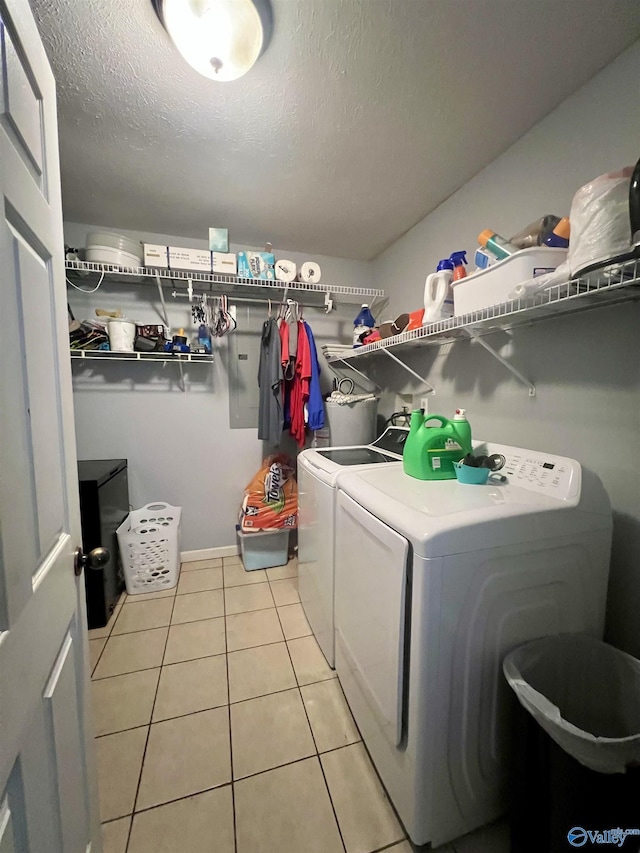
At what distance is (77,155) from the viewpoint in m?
1.55

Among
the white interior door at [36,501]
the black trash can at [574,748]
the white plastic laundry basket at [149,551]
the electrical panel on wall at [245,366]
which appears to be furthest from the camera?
the electrical panel on wall at [245,366]

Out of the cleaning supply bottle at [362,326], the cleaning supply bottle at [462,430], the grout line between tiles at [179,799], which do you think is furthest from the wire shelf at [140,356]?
the grout line between tiles at [179,799]

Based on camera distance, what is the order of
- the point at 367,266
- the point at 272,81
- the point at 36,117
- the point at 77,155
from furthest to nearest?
the point at 367,266, the point at 77,155, the point at 272,81, the point at 36,117

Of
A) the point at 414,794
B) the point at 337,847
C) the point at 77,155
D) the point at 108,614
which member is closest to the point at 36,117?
the point at 77,155

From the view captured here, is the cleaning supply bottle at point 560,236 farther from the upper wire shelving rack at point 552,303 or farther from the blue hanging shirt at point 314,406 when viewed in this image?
the blue hanging shirt at point 314,406

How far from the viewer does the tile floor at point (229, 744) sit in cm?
98

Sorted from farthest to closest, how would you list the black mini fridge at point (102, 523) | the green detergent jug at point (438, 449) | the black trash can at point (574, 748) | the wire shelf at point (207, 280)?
the wire shelf at point (207, 280) → the black mini fridge at point (102, 523) → the green detergent jug at point (438, 449) → the black trash can at point (574, 748)

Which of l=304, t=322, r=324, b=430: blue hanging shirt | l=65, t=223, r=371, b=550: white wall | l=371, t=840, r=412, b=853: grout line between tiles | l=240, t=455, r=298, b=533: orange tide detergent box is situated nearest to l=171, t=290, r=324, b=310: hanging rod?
l=65, t=223, r=371, b=550: white wall

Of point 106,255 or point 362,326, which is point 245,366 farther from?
point 106,255

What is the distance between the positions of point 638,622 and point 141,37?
8.15 ft

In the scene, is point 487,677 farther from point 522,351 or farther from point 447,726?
point 522,351

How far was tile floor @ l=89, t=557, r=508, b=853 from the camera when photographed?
98cm

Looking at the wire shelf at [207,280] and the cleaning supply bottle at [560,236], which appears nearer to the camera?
the cleaning supply bottle at [560,236]

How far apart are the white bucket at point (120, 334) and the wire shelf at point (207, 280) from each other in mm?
293
